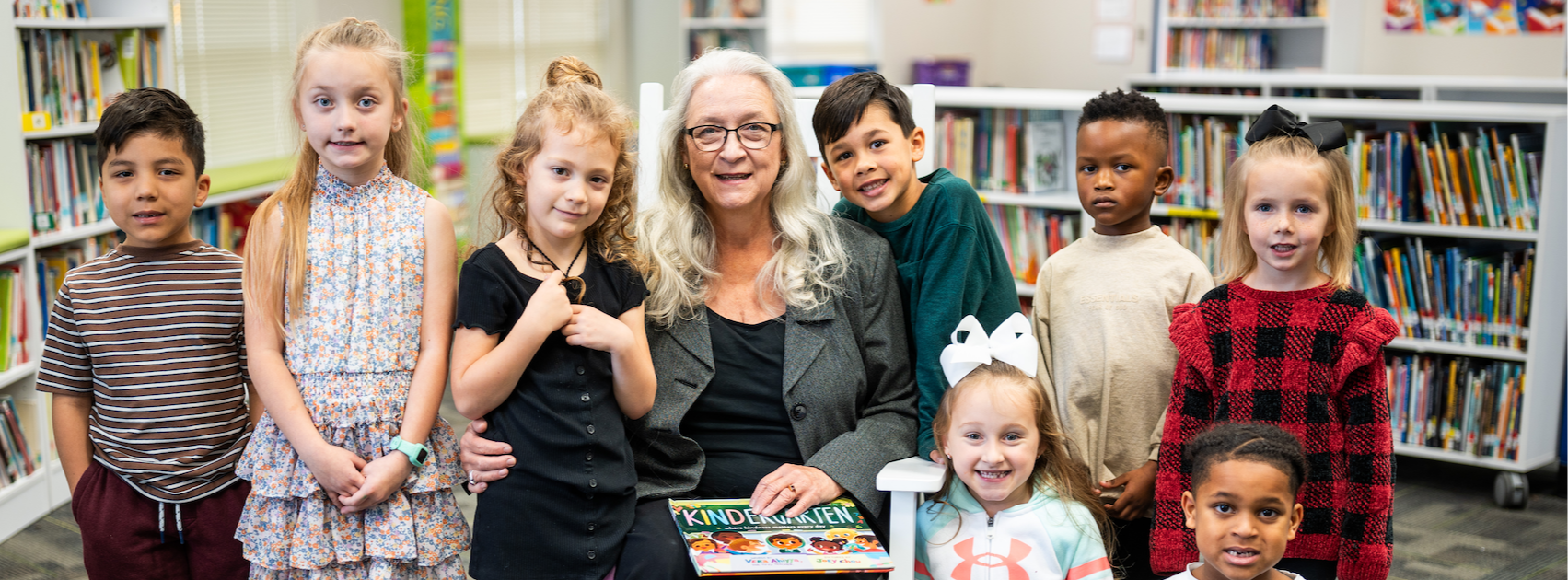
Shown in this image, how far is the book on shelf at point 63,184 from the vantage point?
3399 mm

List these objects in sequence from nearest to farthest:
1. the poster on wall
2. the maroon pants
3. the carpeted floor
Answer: the maroon pants
the carpeted floor
the poster on wall

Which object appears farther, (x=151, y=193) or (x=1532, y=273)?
(x=1532, y=273)

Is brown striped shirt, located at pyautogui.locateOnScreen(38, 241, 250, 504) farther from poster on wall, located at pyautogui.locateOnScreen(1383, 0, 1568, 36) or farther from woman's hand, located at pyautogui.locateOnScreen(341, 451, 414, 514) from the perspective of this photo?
poster on wall, located at pyautogui.locateOnScreen(1383, 0, 1568, 36)

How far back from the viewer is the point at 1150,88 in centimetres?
579

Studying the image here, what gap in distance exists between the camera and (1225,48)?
8.17 m

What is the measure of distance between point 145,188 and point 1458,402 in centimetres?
351

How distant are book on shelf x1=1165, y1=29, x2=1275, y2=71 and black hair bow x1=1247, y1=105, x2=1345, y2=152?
6805 millimetres

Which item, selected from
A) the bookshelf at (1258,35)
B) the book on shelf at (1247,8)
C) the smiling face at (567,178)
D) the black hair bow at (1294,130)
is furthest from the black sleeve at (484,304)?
the book on shelf at (1247,8)

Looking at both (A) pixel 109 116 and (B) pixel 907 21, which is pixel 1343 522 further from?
(B) pixel 907 21

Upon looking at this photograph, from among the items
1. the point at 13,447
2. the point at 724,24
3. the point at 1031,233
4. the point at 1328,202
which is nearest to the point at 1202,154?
the point at 1031,233

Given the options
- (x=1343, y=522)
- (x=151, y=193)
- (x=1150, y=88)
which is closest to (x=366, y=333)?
(x=151, y=193)

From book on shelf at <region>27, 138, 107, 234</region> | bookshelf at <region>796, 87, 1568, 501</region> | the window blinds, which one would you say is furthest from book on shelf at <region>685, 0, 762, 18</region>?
book on shelf at <region>27, 138, 107, 234</region>

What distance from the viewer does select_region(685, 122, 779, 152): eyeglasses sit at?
1.94 metres

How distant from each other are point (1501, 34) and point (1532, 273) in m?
4.63
